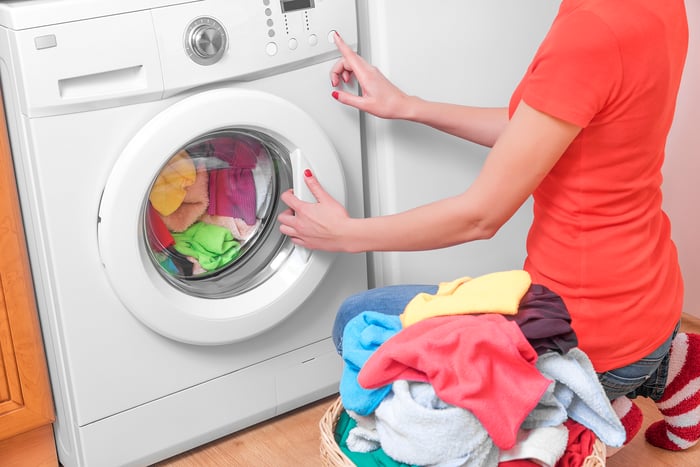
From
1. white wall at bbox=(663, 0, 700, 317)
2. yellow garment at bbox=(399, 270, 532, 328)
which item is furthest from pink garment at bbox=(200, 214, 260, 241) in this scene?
white wall at bbox=(663, 0, 700, 317)

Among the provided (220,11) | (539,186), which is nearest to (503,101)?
(539,186)

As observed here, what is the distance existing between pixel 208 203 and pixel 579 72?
69cm

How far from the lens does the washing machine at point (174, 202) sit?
4.24 ft

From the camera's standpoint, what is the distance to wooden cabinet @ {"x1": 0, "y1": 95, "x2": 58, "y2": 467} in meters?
1.37

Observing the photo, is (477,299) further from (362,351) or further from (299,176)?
(299,176)

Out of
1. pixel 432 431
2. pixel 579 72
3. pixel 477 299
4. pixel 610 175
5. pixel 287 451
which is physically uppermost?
pixel 579 72

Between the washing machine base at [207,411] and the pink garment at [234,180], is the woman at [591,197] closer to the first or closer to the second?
the pink garment at [234,180]

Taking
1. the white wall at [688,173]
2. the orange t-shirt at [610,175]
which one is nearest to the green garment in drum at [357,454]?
the orange t-shirt at [610,175]

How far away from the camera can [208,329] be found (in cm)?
148

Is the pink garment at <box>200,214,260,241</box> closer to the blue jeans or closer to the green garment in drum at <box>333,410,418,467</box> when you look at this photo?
the blue jeans

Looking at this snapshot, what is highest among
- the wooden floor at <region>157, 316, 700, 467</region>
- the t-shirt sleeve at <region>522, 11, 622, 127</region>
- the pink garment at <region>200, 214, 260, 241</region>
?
the t-shirt sleeve at <region>522, 11, 622, 127</region>

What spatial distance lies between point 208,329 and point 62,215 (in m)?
0.31

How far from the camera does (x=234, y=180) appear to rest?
1.52m

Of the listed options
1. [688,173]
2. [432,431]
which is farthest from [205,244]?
[688,173]
